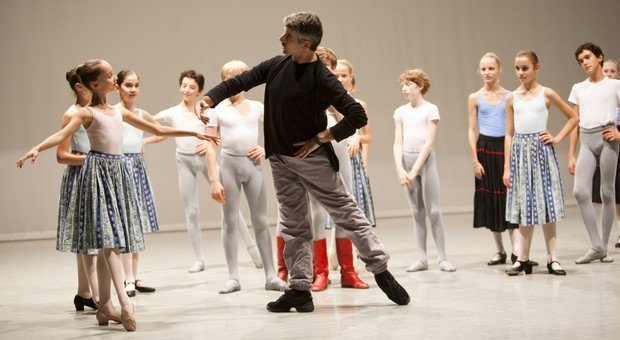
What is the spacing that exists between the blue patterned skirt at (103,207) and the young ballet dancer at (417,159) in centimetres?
208

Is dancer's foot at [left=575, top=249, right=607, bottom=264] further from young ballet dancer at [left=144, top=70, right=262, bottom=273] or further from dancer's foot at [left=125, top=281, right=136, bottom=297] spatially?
dancer's foot at [left=125, top=281, right=136, bottom=297]

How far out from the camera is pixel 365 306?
4.29m

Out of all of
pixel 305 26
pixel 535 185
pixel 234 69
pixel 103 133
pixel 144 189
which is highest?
pixel 305 26

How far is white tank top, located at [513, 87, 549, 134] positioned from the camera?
16.6ft

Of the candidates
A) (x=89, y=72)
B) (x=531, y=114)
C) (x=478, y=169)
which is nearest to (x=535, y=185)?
(x=531, y=114)

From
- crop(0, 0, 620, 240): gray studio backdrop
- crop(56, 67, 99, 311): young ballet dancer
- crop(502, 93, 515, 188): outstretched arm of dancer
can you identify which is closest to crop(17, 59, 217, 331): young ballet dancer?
crop(56, 67, 99, 311): young ballet dancer

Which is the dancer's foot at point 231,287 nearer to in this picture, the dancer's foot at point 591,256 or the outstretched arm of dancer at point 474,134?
the outstretched arm of dancer at point 474,134

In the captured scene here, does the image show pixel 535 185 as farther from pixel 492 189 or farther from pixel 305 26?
pixel 305 26

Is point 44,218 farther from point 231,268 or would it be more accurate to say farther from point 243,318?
point 243,318

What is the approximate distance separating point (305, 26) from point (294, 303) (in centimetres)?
140

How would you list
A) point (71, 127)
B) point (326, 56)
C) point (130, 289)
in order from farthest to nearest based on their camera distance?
point (130, 289), point (326, 56), point (71, 127)

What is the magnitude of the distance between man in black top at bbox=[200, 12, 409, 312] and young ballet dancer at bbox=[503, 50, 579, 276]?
1196mm

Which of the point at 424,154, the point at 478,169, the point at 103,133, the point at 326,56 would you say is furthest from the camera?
the point at 478,169

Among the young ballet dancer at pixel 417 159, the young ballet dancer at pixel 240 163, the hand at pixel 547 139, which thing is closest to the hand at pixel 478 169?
the young ballet dancer at pixel 417 159
